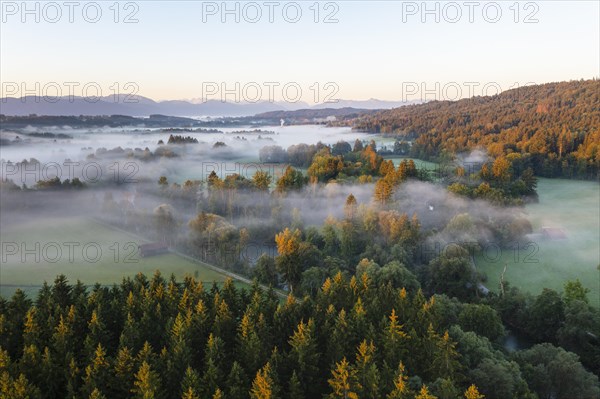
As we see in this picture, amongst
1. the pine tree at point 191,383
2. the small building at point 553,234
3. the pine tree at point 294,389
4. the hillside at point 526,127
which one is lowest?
the pine tree at point 294,389

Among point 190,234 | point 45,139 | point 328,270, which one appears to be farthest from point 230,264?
point 45,139

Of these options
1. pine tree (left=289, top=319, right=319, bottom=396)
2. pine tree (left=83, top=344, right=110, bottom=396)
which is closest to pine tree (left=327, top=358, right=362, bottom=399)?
pine tree (left=289, top=319, right=319, bottom=396)

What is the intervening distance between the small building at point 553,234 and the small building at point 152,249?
189ft

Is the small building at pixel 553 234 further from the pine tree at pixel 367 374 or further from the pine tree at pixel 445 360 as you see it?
the pine tree at pixel 367 374

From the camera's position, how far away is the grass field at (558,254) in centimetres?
5569

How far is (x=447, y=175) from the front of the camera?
99.7 metres

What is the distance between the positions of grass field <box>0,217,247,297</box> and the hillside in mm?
87297

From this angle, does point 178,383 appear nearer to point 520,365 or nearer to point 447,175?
point 520,365

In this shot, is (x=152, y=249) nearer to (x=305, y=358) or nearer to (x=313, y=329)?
(x=313, y=329)

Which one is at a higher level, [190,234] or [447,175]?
[447,175]

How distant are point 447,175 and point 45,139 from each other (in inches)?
3716

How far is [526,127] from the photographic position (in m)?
135

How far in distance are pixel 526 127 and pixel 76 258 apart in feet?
405

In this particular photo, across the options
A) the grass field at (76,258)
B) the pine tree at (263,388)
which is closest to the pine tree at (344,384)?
the pine tree at (263,388)
